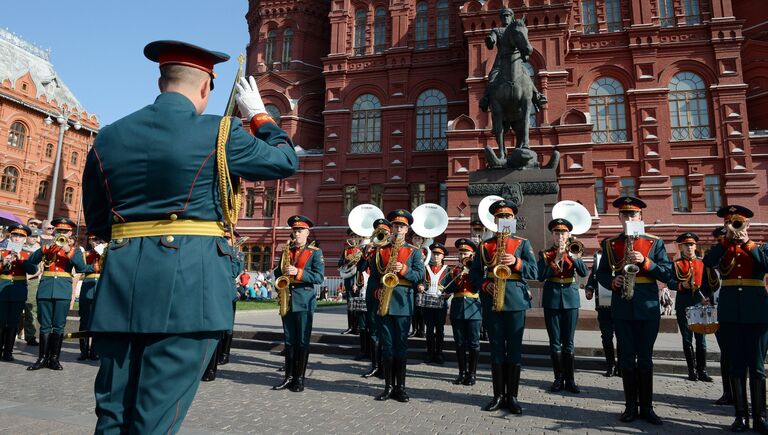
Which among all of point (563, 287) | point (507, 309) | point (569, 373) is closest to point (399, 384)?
point (507, 309)

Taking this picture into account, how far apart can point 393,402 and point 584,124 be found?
22.7m

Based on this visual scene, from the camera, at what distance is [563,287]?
712cm

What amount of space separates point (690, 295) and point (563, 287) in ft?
8.54

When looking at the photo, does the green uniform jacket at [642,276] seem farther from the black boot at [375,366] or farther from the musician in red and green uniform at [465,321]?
the black boot at [375,366]

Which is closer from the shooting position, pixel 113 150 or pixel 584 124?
pixel 113 150

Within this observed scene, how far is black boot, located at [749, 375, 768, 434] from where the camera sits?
4801 mm

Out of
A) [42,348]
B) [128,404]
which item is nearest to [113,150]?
[128,404]

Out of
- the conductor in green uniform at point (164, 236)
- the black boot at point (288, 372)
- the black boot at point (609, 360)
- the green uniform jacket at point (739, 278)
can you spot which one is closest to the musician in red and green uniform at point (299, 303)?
the black boot at point (288, 372)

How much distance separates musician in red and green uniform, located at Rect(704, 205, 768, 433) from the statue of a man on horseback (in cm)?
610

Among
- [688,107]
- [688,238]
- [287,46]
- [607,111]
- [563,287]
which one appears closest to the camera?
[563,287]

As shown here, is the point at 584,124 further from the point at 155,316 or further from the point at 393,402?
the point at 155,316

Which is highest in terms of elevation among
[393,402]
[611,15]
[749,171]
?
[611,15]

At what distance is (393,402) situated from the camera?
19.4ft

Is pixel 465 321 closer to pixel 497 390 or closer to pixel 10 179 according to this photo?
pixel 497 390
